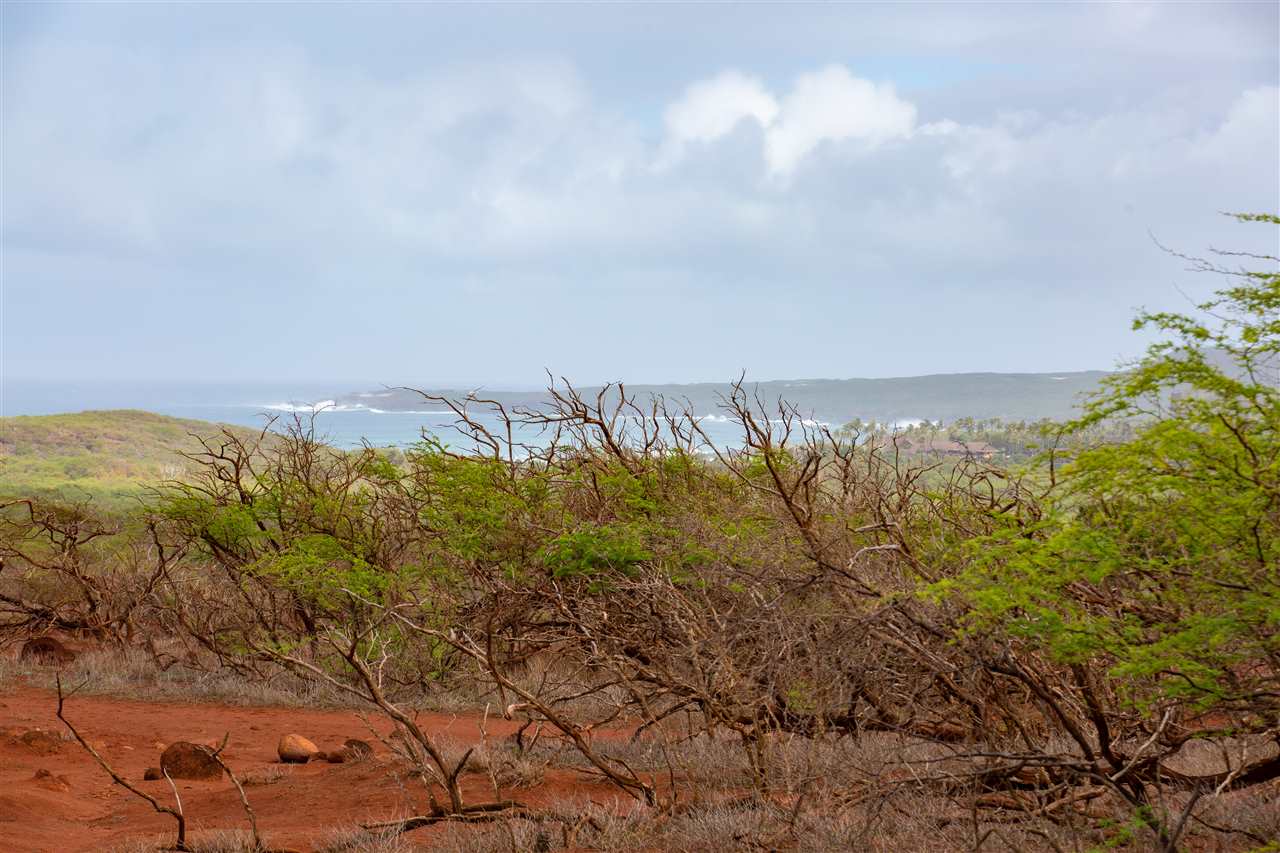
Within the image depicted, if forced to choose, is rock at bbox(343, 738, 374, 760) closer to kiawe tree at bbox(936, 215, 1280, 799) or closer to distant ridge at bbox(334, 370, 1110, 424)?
kiawe tree at bbox(936, 215, 1280, 799)

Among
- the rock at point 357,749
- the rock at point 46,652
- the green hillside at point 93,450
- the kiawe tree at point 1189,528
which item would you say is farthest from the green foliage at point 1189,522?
the green hillside at point 93,450

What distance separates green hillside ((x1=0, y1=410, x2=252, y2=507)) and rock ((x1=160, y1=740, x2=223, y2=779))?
1296 inches

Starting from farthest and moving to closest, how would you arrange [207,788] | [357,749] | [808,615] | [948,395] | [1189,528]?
1. [948,395]
2. [357,749]
3. [207,788]
4. [808,615]
5. [1189,528]

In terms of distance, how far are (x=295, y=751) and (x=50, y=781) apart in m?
2.00

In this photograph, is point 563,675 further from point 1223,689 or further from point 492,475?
point 1223,689

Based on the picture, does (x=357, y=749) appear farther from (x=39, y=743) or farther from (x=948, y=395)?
(x=948, y=395)

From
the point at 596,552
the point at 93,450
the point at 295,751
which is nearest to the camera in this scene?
the point at 596,552

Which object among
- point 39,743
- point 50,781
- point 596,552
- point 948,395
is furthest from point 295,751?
point 948,395

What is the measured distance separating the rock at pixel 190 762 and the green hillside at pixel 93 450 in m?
32.9

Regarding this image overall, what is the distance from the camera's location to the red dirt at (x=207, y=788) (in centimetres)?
754

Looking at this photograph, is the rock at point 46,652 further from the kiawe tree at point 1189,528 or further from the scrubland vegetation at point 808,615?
the kiawe tree at point 1189,528

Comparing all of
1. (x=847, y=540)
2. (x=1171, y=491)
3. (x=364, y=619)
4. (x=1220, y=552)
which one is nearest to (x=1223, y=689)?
(x=1220, y=552)

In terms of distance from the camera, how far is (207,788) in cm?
912

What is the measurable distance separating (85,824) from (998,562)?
6828 mm
